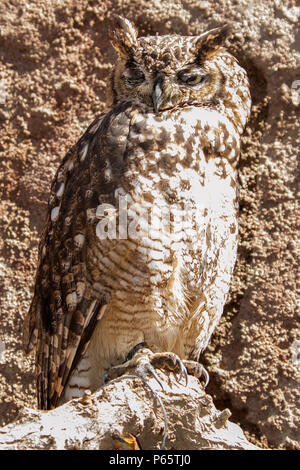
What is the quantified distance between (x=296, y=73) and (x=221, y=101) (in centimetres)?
74

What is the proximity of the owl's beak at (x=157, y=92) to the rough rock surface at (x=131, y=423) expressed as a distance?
0.87 meters

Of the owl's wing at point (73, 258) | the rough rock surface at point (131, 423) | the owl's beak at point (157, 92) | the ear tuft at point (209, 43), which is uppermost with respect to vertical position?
the ear tuft at point (209, 43)

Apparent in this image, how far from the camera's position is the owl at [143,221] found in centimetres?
214

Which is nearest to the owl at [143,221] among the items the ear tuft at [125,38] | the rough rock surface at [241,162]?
the ear tuft at [125,38]

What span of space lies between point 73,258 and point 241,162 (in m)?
1.05

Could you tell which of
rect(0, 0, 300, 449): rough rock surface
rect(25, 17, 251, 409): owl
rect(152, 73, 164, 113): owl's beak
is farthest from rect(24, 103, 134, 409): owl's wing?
rect(0, 0, 300, 449): rough rock surface

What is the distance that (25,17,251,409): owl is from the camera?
2.14 m

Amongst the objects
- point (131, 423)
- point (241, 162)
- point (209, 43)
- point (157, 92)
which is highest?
point (209, 43)

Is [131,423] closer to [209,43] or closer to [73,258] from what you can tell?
[73,258]

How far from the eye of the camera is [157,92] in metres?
2.23

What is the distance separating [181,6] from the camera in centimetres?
307

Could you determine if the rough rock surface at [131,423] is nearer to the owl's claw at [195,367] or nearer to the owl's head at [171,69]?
the owl's claw at [195,367]

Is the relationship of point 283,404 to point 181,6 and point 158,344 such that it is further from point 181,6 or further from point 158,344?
point 181,6

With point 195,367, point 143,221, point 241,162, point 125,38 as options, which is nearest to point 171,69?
point 125,38
